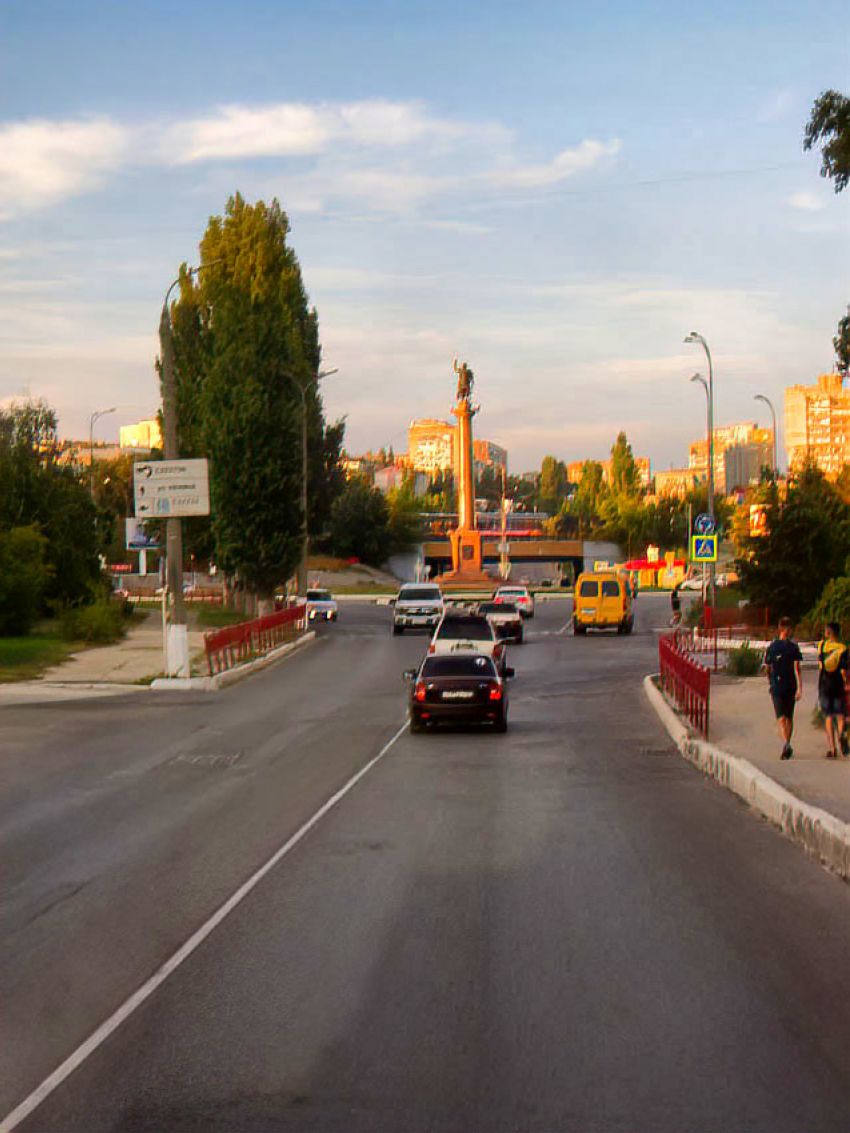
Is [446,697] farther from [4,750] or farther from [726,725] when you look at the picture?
[4,750]

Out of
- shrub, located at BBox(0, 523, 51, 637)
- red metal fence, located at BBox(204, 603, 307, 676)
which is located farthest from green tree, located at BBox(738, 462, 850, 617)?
shrub, located at BBox(0, 523, 51, 637)

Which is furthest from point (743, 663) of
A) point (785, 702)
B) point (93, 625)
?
point (93, 625)

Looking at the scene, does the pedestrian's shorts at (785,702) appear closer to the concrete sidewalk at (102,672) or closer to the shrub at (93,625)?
the concrete sidewalk at (102,672)

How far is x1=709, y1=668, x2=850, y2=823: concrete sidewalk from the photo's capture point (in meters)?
15.2

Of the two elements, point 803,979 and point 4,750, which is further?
point 4,750

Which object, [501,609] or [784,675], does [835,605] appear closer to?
[501,609]

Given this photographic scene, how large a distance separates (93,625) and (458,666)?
22.2 m

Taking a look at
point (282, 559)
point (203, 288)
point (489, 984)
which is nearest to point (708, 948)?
point (489, 984)

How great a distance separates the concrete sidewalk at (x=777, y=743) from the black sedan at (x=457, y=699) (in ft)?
11.8

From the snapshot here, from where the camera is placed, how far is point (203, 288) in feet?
198

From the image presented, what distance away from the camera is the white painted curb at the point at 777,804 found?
1162 cm

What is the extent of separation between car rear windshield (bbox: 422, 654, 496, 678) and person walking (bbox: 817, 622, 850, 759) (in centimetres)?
667

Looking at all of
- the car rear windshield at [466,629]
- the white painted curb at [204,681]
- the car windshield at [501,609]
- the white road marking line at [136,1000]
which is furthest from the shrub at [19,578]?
the white road marking line at [136,1000]

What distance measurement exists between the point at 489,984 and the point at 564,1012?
70 centimetres
